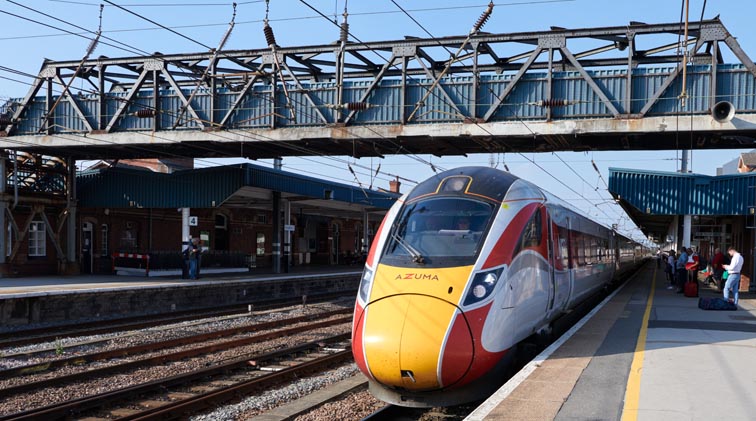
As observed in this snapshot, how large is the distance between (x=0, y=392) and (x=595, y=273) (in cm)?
1379

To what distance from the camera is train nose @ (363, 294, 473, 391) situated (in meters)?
7.18

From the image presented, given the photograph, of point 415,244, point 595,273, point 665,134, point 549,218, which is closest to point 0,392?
point 415,244

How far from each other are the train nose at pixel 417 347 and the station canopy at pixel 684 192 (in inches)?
833

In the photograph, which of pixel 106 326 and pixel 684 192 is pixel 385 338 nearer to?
Result: pixel 106 326

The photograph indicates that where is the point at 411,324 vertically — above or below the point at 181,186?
below

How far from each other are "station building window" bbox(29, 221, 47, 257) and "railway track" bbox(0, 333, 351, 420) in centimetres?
1847

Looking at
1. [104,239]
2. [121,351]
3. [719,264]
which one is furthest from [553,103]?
[104,239]

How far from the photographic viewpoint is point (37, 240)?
1060 inches

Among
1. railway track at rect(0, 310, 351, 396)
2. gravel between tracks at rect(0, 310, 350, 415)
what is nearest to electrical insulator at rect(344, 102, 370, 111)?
railway track at rect(0, 310, 351, 396)

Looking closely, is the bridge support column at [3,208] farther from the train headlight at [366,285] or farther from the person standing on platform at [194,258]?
the train headlight at [366,285]

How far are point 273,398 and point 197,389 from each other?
1298mm

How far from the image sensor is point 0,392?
9.09m

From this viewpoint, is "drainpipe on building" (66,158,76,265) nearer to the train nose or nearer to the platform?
the platform

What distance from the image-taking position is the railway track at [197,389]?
26.9 feet
